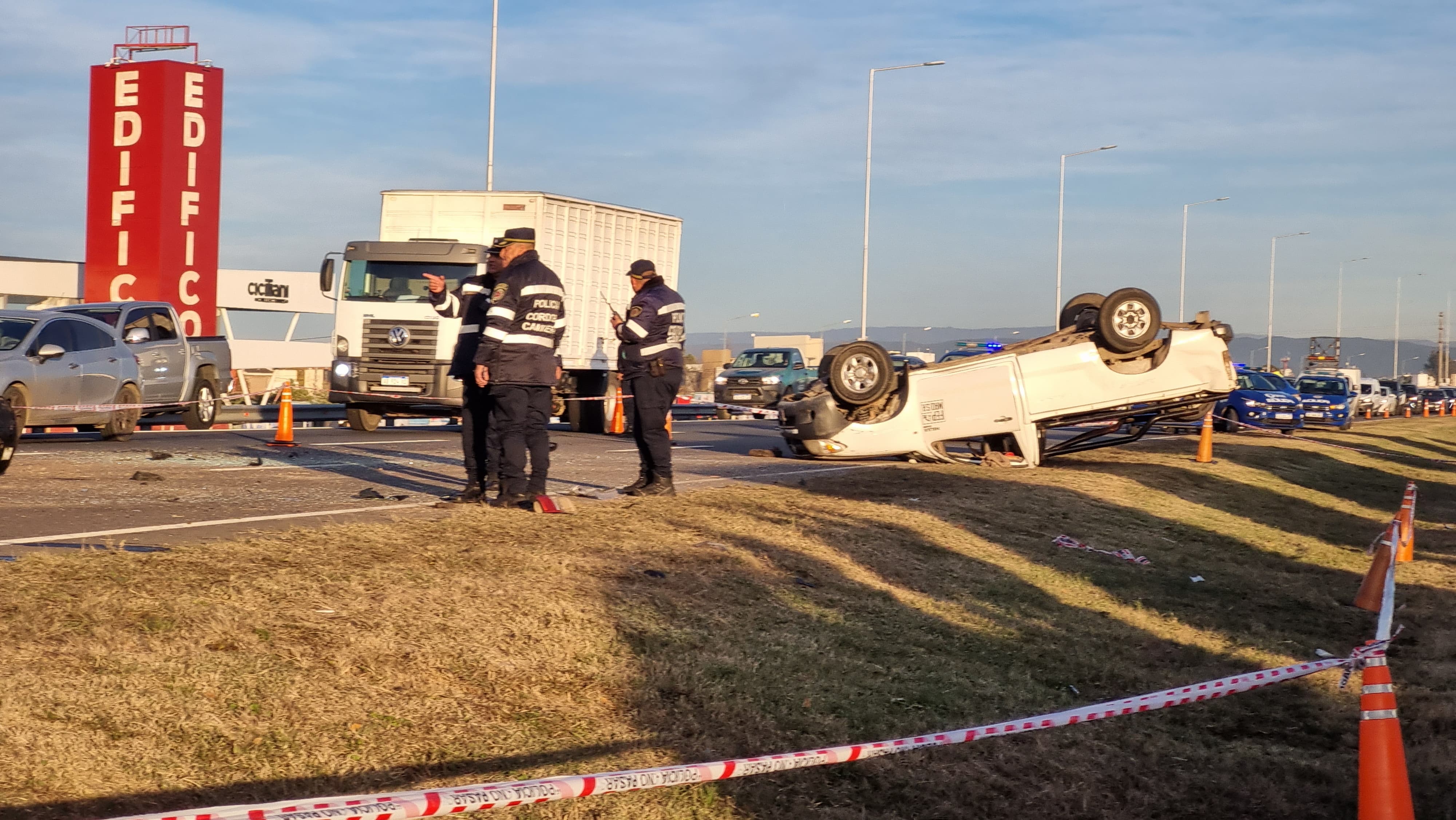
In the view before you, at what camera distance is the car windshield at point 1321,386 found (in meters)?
45.1

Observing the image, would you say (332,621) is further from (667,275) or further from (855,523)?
(667,275)

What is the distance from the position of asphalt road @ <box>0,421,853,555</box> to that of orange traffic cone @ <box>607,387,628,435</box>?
98.2 inches

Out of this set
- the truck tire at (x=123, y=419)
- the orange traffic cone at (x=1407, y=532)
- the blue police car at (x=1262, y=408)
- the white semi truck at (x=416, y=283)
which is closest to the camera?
the orange traffic cone at (x=1407, y=532)

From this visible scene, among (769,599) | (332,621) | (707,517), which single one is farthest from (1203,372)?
(332,621)

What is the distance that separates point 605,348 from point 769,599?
16547 millimetres

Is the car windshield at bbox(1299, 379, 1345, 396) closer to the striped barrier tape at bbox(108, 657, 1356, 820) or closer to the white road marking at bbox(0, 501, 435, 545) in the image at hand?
the white road marking at bbox(0, 501, 435, 545)

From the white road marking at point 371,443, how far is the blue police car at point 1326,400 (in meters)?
28.1

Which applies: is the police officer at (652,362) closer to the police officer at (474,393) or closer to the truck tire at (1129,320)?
the police officer at (474,393)

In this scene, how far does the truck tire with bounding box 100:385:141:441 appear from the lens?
17172mm

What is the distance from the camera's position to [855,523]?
10.6 m

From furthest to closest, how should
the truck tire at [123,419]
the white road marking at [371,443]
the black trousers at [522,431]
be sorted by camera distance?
the white road marking at [371,443]
the truck tire at [123,419]
the black trousers at [522,431]

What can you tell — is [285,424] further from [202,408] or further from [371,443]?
[202,408]

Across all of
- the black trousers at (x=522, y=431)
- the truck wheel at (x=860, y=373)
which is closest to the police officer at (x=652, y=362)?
the black trousers at (x=522, y=431)

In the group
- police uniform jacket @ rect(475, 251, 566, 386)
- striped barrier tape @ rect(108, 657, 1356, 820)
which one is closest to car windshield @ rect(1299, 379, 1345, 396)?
police uniform jacket @ rect(475, 251, 566, 386)
